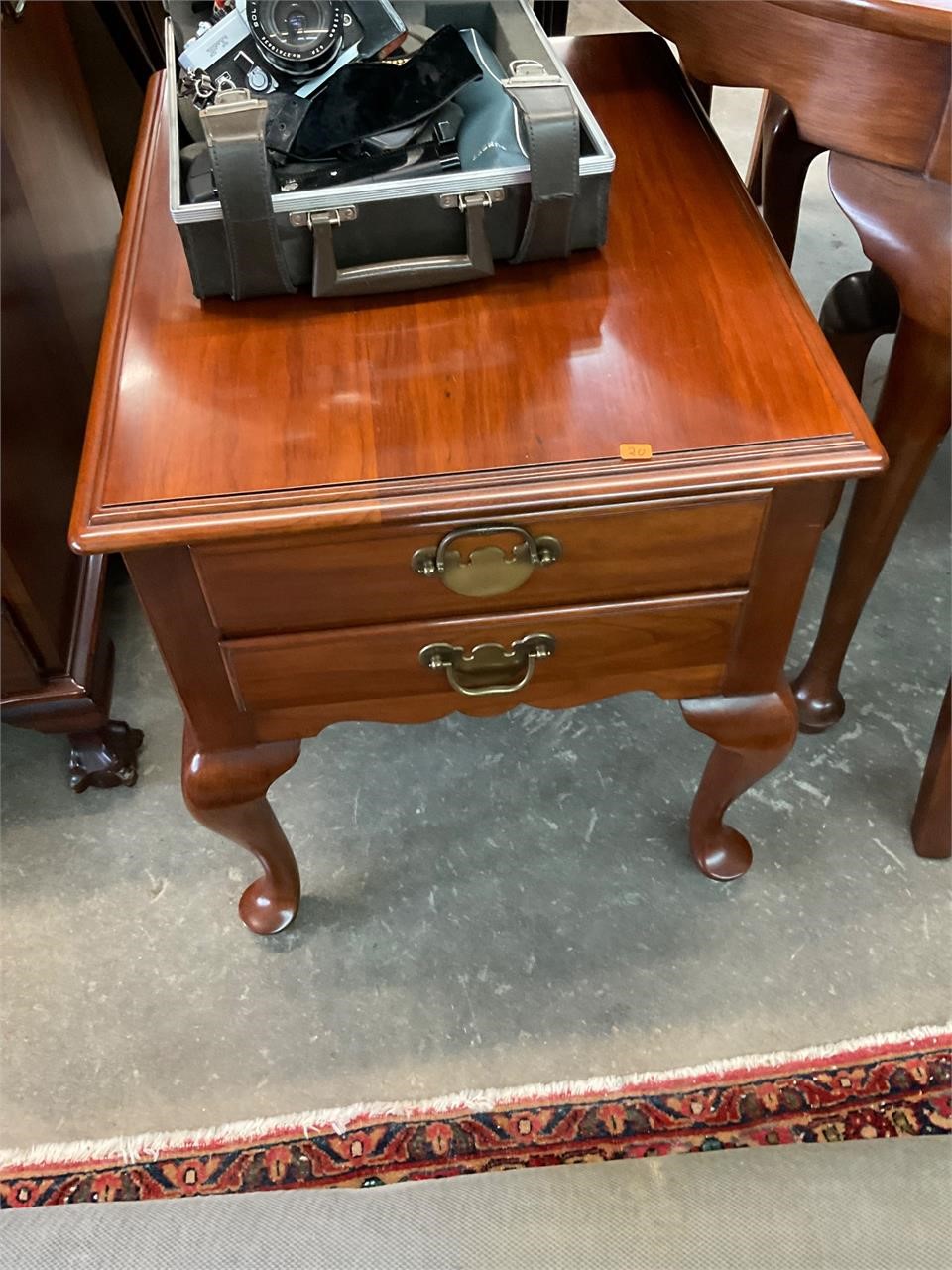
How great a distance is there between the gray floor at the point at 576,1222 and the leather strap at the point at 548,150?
0.60m

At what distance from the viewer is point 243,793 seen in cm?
81

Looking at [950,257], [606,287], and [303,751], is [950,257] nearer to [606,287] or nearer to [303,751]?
[606,287]

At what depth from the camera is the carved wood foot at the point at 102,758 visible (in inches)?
44.2

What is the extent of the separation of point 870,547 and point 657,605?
1.33ft

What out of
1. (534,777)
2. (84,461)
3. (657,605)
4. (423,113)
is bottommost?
(534,777)

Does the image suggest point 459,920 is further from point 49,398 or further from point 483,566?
point 49,398

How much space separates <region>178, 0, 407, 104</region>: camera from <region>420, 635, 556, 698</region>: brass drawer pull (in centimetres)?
44

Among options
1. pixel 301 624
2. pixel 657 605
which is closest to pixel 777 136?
pixel 657 605

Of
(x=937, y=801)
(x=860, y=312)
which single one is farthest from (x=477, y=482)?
(x=860, y=312)

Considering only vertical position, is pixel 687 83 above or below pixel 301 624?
above

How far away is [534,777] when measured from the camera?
1149 mm

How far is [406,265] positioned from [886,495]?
20.9 inches

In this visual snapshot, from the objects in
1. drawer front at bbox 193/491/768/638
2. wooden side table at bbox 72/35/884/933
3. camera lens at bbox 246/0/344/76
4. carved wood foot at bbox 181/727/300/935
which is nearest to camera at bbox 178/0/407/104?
camera lens at bbox 246/0/344/76

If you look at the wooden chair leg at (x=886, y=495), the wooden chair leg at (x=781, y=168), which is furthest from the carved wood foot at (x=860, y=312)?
the wooden chair leg at (x=886, y=495)
